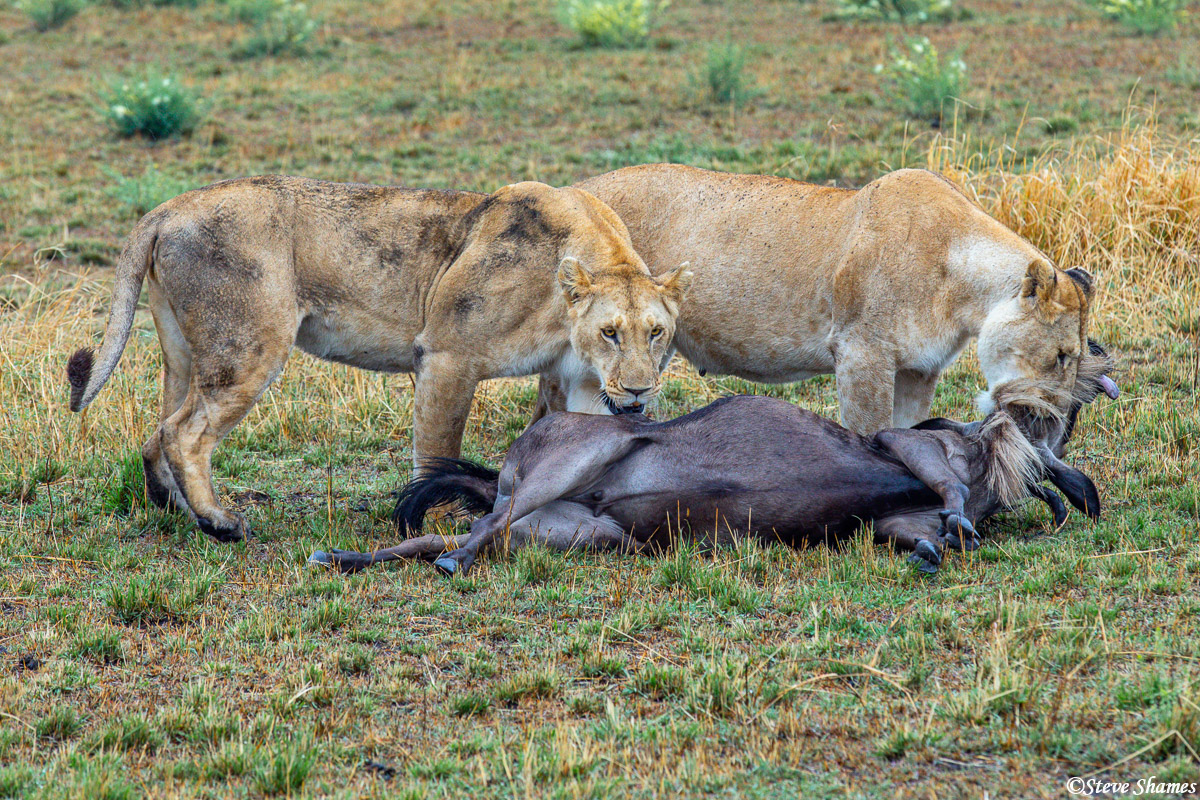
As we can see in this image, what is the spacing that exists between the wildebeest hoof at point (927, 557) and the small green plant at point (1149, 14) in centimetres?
1845

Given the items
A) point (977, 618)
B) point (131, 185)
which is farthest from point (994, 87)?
point (977, 618)

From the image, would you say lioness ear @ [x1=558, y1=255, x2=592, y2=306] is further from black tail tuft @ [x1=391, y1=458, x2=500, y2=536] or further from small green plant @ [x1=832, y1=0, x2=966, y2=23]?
small green plant @ [x1=832, y1=0, x2=966, y2=23]

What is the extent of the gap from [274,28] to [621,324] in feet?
57.9

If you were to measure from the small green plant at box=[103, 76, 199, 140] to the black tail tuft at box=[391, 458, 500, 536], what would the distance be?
11.8m

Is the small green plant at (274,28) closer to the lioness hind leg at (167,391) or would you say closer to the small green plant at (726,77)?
the small green plant at (726,77)

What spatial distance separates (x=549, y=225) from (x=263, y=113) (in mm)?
12068

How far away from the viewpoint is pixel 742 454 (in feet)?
19.8

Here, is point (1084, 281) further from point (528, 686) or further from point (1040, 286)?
point (528, 686)

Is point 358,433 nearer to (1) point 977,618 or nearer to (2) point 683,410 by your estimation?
(2) point 683,410

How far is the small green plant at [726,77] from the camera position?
57.8 feet

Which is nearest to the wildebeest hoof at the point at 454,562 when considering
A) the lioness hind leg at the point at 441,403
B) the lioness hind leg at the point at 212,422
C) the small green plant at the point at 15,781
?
the lioness hind leg at the point at 441,403

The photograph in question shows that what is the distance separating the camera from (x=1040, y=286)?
6.24 metres

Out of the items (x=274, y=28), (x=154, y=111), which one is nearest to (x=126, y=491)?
(x=154, y=111)

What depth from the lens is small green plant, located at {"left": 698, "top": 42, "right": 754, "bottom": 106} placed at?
17.6 meters
